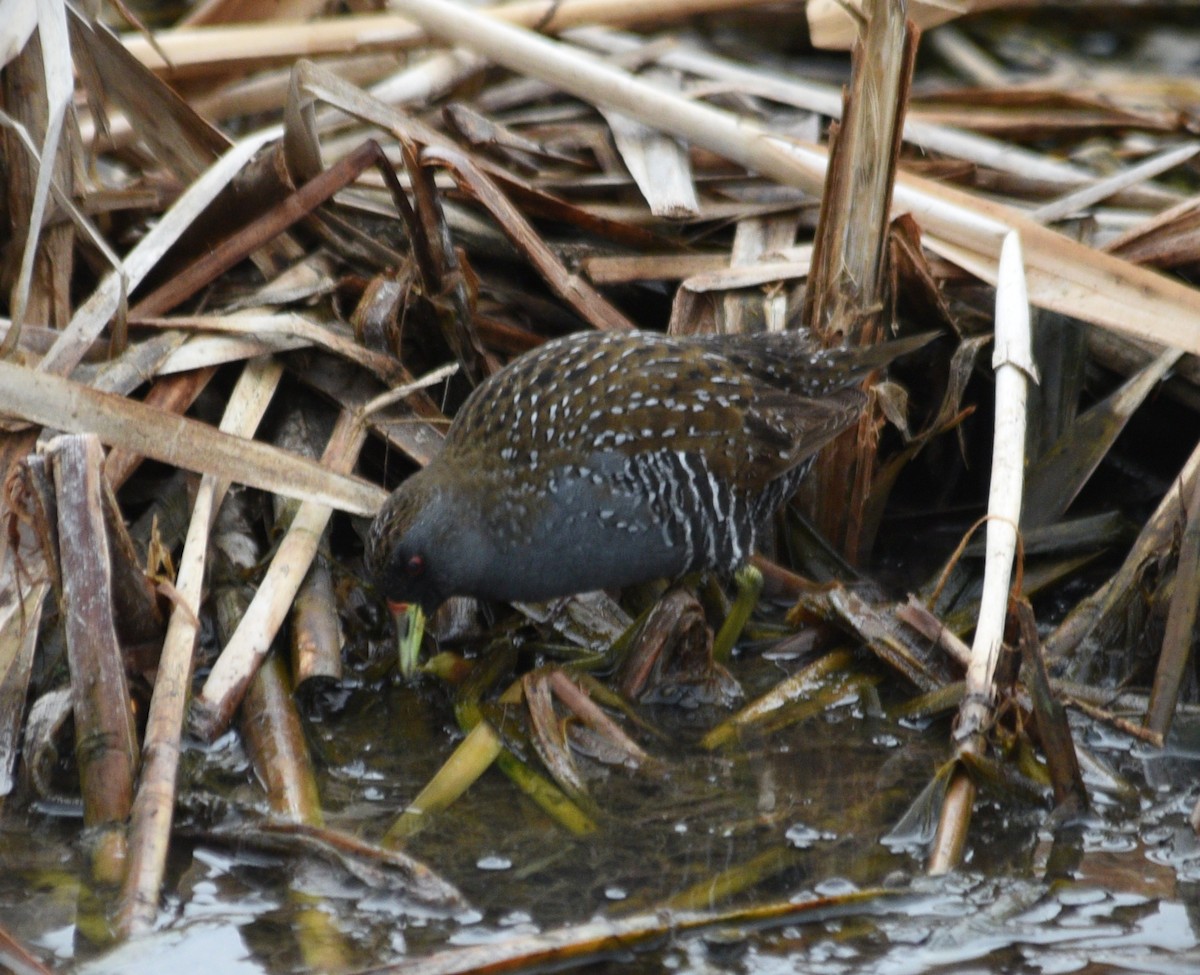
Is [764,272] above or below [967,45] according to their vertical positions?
below

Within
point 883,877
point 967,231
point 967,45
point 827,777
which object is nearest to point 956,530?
point 967,231

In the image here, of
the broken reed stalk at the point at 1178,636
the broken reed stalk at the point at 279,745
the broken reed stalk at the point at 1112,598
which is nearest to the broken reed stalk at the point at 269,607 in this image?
the broken reed stalk at the point at 279,745

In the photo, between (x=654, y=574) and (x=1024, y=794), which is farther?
(x=654, y=574)

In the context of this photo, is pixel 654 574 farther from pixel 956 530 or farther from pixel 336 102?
pixel 336 102

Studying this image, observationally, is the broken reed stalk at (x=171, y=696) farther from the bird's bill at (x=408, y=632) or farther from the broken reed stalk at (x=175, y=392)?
the bird's bill at (x=408, y=632)

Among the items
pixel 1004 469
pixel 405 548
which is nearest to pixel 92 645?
pixel 405 548

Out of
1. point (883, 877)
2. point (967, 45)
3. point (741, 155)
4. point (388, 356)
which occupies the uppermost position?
point (967, 45)

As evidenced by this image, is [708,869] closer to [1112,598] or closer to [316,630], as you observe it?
[316,630]
